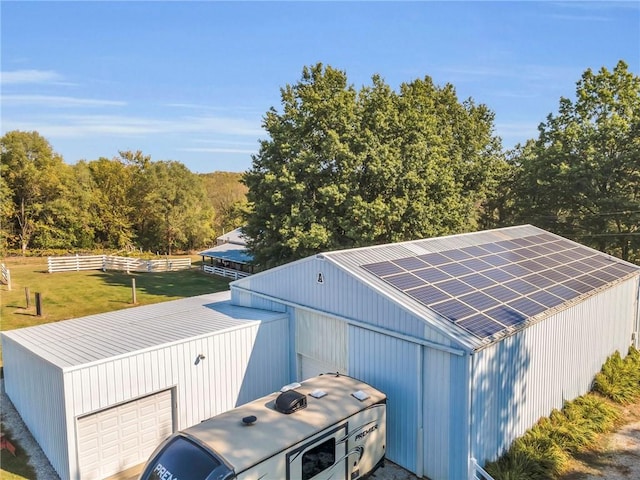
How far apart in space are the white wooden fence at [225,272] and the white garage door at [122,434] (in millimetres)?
24429

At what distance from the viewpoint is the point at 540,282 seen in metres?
13.8

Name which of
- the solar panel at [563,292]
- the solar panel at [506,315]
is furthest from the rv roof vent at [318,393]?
the solar panel at [563,292]

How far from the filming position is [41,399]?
10.4 m

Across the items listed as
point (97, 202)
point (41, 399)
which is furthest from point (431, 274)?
point (97, 202)

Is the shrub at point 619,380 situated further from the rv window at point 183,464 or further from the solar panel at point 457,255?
the rv window at point 183,464

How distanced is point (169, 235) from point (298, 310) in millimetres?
45390

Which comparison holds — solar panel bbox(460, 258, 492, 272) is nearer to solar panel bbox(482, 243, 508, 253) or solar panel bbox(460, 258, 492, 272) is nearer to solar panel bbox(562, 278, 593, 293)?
solar panel bbox(482, 243, 508, 253)

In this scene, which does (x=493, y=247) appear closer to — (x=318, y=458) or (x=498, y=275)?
(x=498, y=275)

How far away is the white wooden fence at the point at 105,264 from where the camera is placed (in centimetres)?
3466

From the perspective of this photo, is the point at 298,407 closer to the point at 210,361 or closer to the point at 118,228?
the point at 210,361

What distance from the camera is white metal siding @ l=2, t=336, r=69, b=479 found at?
368 inches

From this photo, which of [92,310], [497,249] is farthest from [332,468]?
[92,310]

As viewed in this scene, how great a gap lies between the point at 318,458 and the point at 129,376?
4.99 meters

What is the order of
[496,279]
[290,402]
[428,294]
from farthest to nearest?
[496,279] < [428,294] < [290,402]
